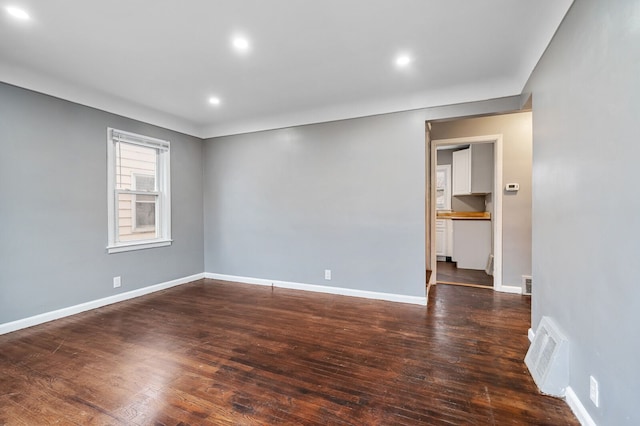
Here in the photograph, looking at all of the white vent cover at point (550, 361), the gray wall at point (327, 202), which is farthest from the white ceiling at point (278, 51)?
the white vent cover at point (550, 361)

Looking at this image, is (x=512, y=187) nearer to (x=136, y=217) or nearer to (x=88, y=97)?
(x=136, y=217)

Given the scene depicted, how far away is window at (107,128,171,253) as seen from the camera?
3711 millimetres

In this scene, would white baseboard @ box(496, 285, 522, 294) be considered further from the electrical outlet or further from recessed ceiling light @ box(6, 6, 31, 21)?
recessed ceiling light @ box(6, 6, 31, 21)

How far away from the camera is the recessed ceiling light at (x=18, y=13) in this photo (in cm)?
199

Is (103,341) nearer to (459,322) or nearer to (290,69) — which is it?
(290,69)

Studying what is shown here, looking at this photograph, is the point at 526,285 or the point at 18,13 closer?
the point at 18,13

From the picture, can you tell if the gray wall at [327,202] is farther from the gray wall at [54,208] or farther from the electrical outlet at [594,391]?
the electrical outlet at [594,391]

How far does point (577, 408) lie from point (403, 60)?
2.86m

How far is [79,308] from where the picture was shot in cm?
335

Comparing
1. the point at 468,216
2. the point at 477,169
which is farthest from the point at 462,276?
the point at 477,169

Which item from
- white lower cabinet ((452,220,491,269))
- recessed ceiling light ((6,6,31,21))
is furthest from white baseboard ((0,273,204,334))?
white lower cabinet ((452,220,491,269))

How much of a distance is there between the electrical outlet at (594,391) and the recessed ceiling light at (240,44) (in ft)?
10.5

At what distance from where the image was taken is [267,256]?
4559mm

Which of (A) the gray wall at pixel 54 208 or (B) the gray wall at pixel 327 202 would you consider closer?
(A) the gray wall at pixel 54 208
